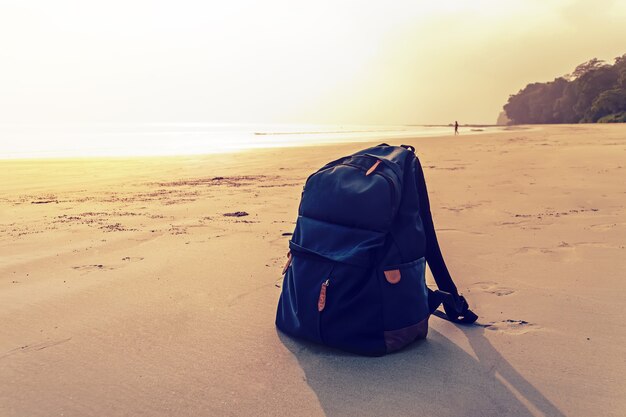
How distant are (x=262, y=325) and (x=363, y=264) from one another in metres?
0.70

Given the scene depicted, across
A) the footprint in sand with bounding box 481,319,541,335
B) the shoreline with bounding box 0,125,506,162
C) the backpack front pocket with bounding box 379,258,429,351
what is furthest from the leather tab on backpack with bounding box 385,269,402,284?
the shoreline with bounding box 0,125,506,162

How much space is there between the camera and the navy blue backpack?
78.5 inches

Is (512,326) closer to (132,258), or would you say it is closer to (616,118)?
(132,258)

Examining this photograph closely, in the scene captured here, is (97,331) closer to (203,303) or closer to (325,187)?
(203,303)

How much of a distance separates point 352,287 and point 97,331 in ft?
4.30

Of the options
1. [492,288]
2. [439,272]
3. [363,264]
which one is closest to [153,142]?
[492,288]

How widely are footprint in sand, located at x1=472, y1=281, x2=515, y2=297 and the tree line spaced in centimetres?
5205

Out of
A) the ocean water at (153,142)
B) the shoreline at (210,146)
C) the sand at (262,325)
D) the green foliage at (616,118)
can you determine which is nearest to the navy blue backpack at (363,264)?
the sand at (262,325)

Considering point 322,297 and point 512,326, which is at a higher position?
point 322,297

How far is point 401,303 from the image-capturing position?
2.01 meters

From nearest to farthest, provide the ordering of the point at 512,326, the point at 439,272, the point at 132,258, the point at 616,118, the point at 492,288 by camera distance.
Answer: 1. the point at 512,326
2. the point at 439,272
3. the point at 492,288
4. the point at 132,258
5. the point at 616,118

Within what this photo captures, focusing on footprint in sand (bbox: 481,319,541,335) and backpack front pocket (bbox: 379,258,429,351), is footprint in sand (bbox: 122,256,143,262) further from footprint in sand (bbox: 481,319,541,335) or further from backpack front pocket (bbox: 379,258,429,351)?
footprint in sand (bbox: 481,319,541,335)

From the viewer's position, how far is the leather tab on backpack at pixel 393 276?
1.98 m

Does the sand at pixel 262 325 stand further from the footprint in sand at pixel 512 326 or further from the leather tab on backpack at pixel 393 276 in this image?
the leather tab on backpack at pixel 393 276
